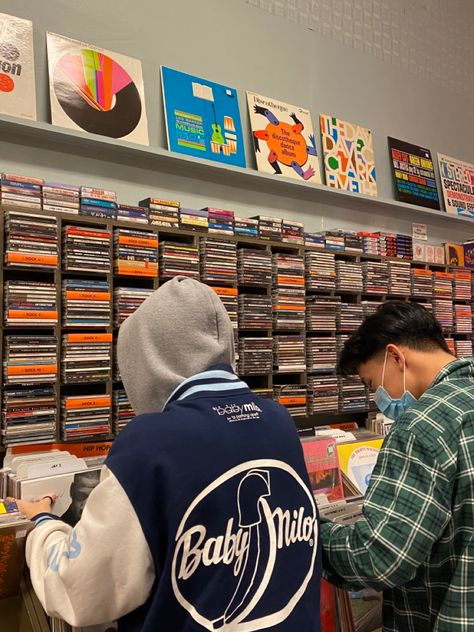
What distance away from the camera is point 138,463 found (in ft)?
3.31

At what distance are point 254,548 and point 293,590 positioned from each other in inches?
5.2

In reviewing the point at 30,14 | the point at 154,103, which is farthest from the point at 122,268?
the point at 30,14

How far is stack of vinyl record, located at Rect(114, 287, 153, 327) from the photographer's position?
113 inches

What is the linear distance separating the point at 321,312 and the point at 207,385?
2.62 meters

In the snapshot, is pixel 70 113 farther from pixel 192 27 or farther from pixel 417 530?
pixel 417 530

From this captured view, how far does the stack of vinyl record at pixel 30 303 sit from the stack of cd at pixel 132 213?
0.52m

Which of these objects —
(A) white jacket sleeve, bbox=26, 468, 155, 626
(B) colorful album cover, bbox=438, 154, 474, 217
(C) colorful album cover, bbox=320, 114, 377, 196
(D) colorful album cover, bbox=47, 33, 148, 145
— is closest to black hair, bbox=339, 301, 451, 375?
(A) white jacket sleeve, bbox=26, 468, 155, 626

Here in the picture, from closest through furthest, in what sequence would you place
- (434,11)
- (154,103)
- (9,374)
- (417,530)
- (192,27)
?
(417,530) → (9,374) → (154,103) → (192,27) → (434,11)

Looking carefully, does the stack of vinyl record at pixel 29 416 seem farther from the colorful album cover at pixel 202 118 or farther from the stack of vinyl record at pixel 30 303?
the colorful album cover at pixel 202 118

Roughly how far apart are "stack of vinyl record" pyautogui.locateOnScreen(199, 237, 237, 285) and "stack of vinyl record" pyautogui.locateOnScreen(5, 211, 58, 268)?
0.83 meters

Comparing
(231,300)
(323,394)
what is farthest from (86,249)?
(323,394)

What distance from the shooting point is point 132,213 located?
2.95 m

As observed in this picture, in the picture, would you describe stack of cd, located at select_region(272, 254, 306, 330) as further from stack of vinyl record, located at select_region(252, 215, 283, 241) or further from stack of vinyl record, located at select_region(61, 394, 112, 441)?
stack of vinyl record, located at select_region(61, 394, 112, 441)

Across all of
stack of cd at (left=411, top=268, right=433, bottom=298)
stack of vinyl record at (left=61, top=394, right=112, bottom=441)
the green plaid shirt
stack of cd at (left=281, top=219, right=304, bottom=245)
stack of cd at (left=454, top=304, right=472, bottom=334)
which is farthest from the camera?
stack of cd at (left=454, top=304, right=472, bottom=334)
